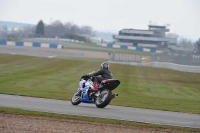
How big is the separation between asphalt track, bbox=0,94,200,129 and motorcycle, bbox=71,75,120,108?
0.30m

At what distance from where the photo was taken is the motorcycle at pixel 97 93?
720 inches

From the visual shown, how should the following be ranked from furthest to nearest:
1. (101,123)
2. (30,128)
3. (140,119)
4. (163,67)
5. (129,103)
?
(163,67), (129,103), (140,119), (101,123), (30,128)

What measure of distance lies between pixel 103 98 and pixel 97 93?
34 centimetres

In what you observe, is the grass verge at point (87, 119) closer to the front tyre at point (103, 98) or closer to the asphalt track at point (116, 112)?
the asphalt track at point (116, 112)

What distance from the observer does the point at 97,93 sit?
61.7 ft

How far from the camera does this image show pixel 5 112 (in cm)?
1530

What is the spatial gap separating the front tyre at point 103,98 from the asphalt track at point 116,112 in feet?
0.68

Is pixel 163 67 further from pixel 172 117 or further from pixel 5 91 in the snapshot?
pixel 172 117

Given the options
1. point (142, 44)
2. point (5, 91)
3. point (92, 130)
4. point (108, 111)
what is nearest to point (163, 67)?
point (5, 91)

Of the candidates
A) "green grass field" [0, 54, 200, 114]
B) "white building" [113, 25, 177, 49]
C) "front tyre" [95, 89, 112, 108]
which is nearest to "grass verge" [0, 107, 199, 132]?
"front tyre" [95, 89, 112, 108]

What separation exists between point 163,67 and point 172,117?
5416 cm

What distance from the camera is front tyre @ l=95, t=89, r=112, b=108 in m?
18.3

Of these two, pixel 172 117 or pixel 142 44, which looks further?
pixel 142 44

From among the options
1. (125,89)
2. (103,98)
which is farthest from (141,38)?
(103,98)
